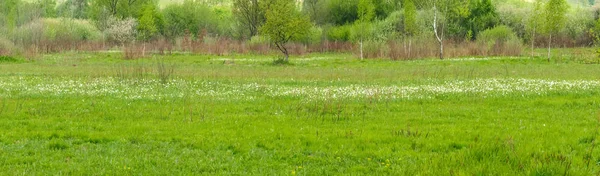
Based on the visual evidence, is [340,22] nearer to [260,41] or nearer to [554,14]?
[260,41]

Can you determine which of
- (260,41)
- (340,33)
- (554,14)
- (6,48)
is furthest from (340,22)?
(6,48)

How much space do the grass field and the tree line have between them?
31.7 m

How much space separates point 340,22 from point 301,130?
8003 centimetres

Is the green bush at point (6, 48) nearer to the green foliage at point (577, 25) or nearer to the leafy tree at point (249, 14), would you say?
the leafy tree at point (249, 14)

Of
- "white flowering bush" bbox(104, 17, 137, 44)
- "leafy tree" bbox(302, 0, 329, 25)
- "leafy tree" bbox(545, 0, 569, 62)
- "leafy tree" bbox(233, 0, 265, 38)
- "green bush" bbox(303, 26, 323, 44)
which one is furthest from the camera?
"leafy tree" bbox(302, 0, 329, 25)

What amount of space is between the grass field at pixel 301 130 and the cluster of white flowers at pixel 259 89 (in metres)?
0.09

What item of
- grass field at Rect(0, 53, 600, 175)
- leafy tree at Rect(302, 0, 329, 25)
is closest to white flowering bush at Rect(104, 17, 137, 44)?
leafy tree at Rect(302, 0, 329, 25)

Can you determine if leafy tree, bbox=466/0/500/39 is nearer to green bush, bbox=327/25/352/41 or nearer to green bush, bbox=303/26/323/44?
green bush, bbox=327/25/352/41

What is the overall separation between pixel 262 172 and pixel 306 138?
9.86 ft

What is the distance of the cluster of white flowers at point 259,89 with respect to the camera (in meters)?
21.4

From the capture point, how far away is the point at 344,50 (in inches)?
2997

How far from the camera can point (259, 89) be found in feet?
78.5

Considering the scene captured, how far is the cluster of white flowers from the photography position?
21.4 meters

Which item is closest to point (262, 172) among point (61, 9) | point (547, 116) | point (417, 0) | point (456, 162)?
point (456, 162)
